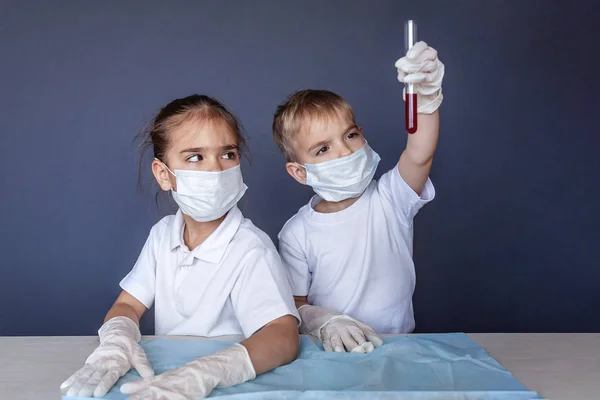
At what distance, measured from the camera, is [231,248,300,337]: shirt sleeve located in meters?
1.54

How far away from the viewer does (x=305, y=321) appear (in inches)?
68.8

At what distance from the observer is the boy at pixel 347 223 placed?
1.92m

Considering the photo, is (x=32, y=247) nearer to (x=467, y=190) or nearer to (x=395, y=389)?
(x=467, y=190)

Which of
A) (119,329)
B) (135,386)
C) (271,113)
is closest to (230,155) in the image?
(119,329)

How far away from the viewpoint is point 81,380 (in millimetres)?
1269

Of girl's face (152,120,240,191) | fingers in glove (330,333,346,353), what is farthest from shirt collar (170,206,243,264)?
fingers in glove (330,333,346,353)

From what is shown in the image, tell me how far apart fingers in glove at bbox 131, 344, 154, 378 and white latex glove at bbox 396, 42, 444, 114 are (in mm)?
752

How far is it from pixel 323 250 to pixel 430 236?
3.67ft

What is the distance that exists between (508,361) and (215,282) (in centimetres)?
68

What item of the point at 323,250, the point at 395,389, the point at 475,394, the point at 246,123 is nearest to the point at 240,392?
the point at 395,389

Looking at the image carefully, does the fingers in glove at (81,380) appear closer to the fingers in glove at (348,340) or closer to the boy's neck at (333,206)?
the fingers in glove at (348,340)

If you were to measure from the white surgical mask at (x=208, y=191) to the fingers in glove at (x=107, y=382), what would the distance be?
20.8 inches

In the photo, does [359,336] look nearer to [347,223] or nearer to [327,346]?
[327,346]

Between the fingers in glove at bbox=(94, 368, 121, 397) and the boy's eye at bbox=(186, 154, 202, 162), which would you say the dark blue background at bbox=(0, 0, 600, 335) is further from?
the fingers in glove at bbox=(94, 368, 121, 397)
